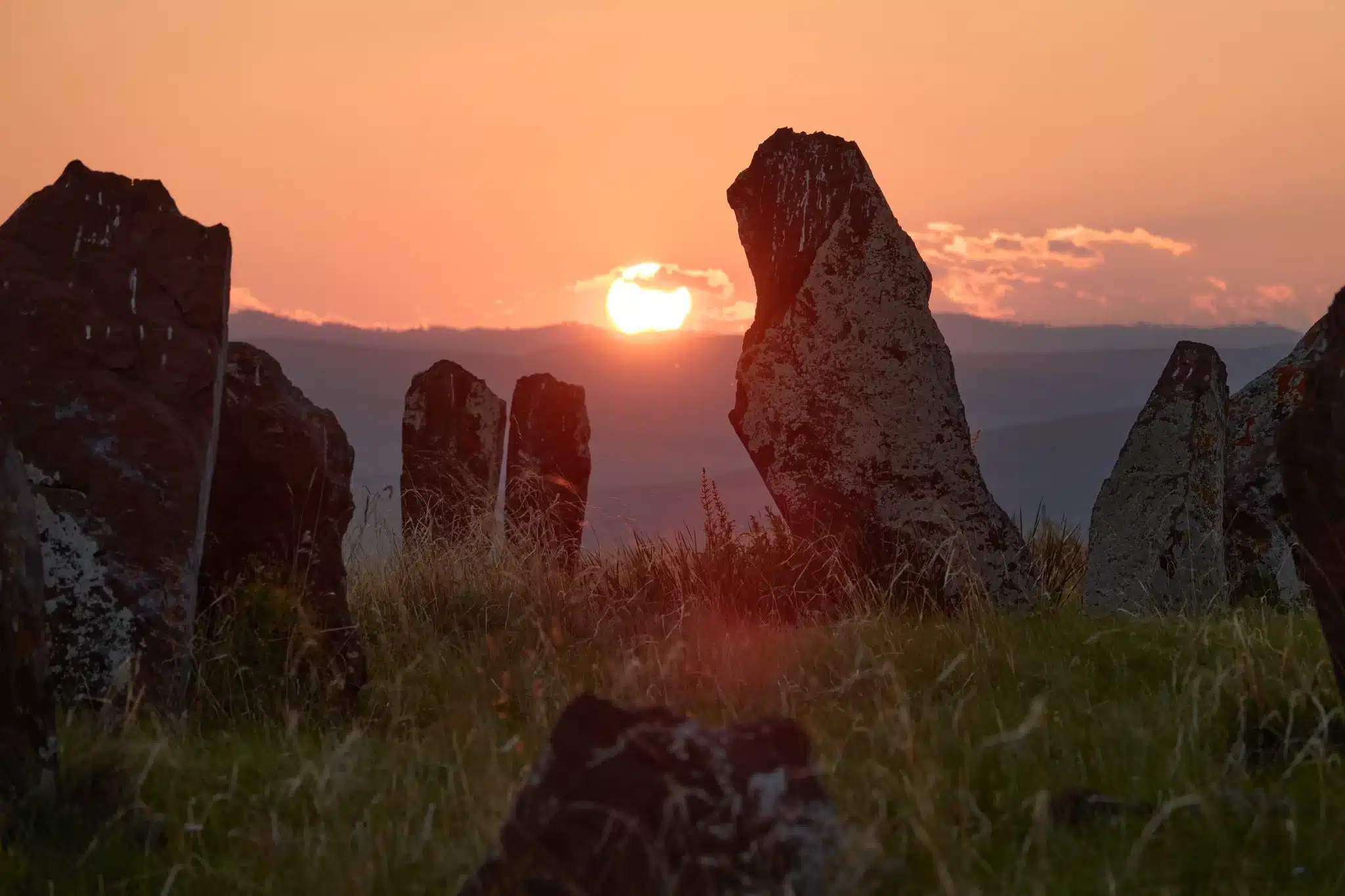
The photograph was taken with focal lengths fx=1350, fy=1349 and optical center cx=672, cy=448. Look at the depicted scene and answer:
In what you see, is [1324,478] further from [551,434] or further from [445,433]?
[445,433]

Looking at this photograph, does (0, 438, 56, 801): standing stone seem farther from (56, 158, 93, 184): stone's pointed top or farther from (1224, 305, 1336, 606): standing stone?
(1224, 305, 1336, 606): standing stone

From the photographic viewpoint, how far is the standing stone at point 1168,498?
907 cm

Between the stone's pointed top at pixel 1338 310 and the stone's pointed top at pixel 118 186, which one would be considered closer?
the stone's pointed top at pixel 1338 310

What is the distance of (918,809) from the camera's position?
3.17m

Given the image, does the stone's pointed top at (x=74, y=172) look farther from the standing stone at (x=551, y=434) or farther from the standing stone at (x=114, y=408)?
the standing stone at (x=551, y=434)

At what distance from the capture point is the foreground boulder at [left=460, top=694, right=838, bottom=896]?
8.43ft

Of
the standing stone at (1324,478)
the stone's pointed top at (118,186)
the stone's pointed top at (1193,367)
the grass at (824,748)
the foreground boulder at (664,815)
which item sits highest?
the stone's pointed top at (118,186)

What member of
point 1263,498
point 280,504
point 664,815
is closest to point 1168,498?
point 1263,498

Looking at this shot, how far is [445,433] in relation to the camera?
12.2 meters

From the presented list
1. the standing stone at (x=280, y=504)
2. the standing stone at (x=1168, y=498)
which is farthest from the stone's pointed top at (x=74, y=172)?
the standing stone at (x=1168, y=498)

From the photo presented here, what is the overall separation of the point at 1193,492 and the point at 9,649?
7.76 metres

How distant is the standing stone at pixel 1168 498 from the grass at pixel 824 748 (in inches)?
92.1

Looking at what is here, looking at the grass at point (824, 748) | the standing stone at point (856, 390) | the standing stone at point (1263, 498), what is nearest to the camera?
the grass at point (824, 748)

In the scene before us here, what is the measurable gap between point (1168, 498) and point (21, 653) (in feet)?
24.9
